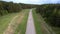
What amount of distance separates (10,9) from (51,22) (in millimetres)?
28647

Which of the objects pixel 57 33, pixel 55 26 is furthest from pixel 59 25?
pixel 57 33

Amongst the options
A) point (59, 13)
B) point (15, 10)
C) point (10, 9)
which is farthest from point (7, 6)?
point (59, 13)

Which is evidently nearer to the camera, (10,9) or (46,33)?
(46,33)

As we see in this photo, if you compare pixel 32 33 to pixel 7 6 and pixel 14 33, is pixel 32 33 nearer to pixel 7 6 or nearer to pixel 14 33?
pixel 14 33

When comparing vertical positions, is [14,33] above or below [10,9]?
above

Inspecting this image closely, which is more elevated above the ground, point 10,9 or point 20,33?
point 20,33

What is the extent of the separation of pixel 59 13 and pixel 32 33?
707 centimetres

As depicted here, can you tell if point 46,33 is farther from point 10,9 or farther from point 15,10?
point 15,10

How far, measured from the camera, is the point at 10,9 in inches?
1916

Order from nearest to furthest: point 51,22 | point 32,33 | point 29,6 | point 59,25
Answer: point 32,33
point 59,25
point 51,22
point 29,6

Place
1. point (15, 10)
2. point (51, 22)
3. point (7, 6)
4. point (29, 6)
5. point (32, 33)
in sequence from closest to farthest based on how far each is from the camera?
point (32, 33), point (51, 22), point (7, 6), point (15, 10), point (29, 6)

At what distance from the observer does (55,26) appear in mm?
19875

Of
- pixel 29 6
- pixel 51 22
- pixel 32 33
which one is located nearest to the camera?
pixel 32 33

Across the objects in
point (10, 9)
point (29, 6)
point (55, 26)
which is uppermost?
point (55, 26)
